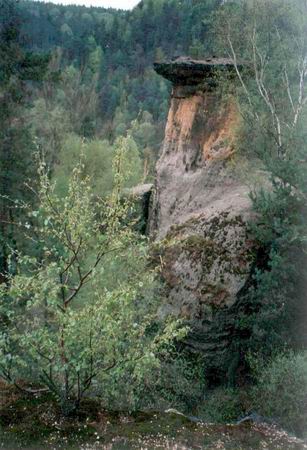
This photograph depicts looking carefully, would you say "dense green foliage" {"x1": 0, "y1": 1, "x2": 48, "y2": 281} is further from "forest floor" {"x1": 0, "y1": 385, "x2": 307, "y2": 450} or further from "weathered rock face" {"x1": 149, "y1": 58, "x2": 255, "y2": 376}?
"forest floor" {"x1": 0, "y1": 385, "x2": 307, "y2": 450}

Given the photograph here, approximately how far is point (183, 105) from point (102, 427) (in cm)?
1768

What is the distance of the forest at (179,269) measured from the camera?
852 centimetres

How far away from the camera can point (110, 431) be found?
343 inches

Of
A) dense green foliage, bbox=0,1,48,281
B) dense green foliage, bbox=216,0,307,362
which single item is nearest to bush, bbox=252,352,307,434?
dense green foliage, bbox=216,0,307,362

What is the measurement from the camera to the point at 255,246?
17.1 m

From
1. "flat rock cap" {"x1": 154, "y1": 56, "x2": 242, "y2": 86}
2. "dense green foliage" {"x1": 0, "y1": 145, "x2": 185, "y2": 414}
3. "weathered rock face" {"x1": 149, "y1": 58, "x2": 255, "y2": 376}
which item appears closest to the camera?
"dense green foliage" {"x1": 0, "y1": 145, "x2": 185, "y2": 414}

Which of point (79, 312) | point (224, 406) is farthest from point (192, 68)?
point (79, 312)

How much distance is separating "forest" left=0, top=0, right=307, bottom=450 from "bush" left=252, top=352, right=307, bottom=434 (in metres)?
0.04

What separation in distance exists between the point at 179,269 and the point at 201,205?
3800mm

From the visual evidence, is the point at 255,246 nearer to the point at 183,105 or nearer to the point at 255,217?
the point at 255,217

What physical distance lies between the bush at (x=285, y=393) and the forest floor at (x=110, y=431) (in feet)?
9.88

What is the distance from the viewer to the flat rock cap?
21739 mm

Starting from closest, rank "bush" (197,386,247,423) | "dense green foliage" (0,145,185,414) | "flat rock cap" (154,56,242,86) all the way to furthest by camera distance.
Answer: "dense green foliage" (0,145,185,414), "bush" (197,386,247,423), "flat rock cap" (154,56,242,86)

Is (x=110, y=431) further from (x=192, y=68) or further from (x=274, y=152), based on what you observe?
(x=192, y=68)
